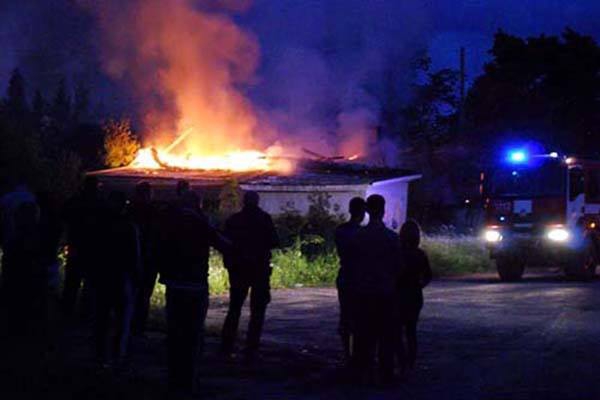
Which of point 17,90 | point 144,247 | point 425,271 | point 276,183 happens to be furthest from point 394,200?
point 17,90

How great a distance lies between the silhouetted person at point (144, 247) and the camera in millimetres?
12328

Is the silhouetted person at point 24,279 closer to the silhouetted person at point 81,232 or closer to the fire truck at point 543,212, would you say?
the silhouetted person at point 81,232

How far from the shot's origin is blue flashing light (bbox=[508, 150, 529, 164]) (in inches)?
1009

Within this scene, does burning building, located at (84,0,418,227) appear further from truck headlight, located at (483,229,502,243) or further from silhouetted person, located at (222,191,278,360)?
silhouetted person, located at (222,191,278,360)

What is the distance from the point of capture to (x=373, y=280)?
980cm

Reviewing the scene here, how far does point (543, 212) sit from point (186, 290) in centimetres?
1732

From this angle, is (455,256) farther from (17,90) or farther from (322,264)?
(17,90)

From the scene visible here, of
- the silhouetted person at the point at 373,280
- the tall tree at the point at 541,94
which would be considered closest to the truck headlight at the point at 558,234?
the silhouetted person at the point at 373,280

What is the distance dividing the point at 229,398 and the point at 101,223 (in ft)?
7.16

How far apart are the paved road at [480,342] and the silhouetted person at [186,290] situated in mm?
1105

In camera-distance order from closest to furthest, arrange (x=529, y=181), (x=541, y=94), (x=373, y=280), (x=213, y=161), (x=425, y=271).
A: (x=373, y=280)
(x=425, y=271)
(x=529, y=181)
(x=213, y=161)
(x=541, y=94)

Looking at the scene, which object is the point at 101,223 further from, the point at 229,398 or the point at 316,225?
the point at 316,225

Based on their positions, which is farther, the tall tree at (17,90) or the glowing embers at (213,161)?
the tall tree at (17,90)

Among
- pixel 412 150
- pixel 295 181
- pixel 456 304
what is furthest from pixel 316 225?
pixel 412 150
